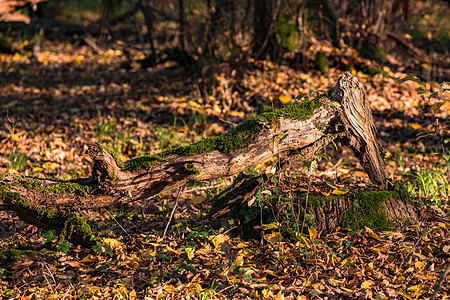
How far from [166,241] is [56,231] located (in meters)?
0.88

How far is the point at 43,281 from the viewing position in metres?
3.19

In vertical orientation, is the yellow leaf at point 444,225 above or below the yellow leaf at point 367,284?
above

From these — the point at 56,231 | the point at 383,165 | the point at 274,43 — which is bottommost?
the point at 56,231

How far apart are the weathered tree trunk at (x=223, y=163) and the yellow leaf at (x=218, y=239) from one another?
24 cm

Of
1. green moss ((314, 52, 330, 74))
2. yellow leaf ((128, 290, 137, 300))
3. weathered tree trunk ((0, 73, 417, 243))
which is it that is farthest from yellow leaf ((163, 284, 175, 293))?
green moss ((314, 52, 330, 74))

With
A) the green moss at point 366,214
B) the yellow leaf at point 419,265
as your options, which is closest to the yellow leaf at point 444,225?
the green moss at point 366,214

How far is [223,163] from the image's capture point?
3.39 meters

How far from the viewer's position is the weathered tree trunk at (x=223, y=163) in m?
3.07

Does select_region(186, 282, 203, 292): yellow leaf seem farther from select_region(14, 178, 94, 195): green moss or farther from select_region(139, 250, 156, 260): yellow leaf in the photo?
select_region(14, 178, 94, 195): green moss

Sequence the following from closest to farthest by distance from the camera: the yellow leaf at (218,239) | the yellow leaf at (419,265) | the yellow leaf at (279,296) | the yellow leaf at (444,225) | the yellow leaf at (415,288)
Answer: the yellow leaf at (279,296), the yellow leaf at (415,288), the yellow leaf at (419,265), the yellow leaf at (218,239), the yellow leaf at (444,225)

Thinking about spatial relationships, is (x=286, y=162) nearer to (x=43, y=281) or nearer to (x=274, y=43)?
(x=43, y=281)

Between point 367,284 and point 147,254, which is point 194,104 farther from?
point 367,284

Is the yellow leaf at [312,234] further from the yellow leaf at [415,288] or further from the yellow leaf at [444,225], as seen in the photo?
the yellow leaf at [444,225]

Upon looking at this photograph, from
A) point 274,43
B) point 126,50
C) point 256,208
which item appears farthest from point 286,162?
point 126,50
